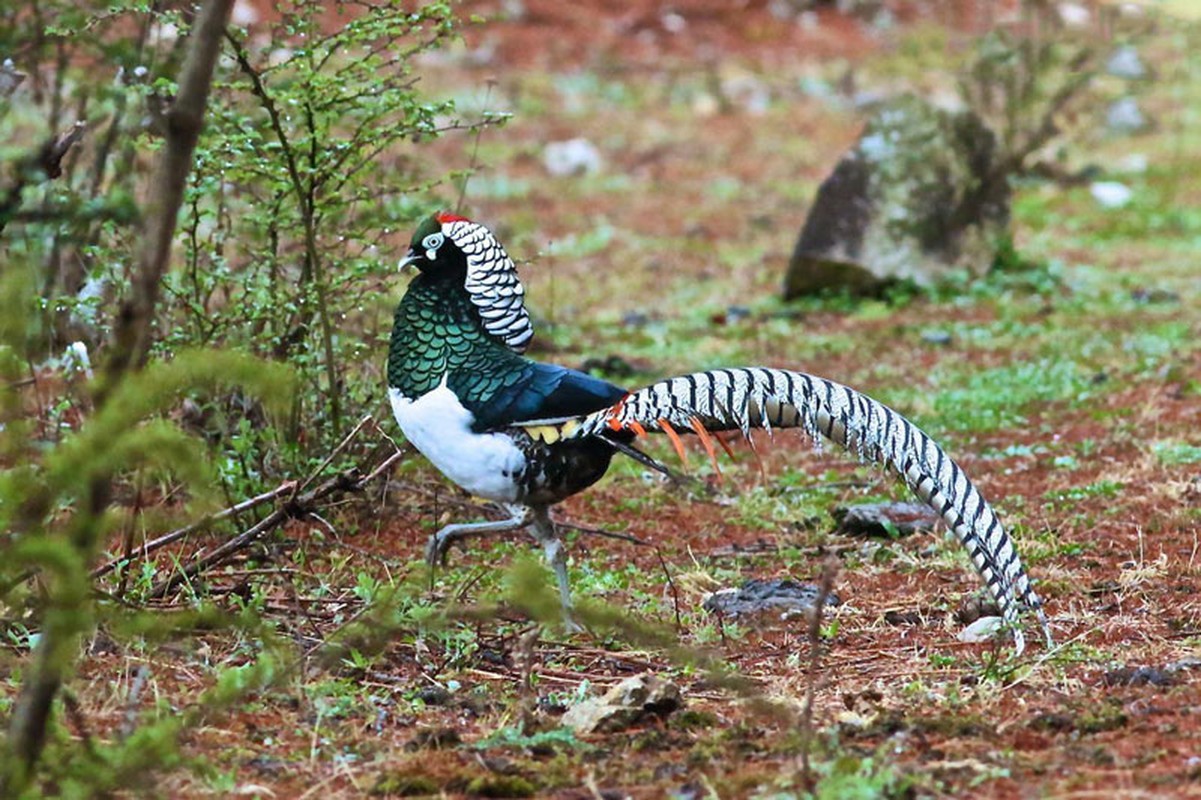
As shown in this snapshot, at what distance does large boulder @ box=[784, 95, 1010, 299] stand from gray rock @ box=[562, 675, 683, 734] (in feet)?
23.4

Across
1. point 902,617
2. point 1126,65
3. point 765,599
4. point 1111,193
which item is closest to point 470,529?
point 765,599

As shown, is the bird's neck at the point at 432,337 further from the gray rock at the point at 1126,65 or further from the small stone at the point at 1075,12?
the small stone at the point at 1075,12

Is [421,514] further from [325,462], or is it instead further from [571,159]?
[571,159]

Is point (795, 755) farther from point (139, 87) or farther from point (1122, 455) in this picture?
point (1122, 455)

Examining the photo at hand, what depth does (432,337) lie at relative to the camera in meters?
5.09

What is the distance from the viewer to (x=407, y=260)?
17.0 feet

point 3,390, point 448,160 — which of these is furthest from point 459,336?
point 448,160

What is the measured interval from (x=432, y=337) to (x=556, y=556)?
29.1 inches

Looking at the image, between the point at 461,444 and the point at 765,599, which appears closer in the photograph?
the point at 461,444

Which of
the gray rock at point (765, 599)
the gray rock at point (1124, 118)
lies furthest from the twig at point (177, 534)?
the gray rock at point (1124, 118)

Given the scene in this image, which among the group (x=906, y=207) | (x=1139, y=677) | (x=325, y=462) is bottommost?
(x=1139, y=677)

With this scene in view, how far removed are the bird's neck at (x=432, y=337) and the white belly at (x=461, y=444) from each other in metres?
0.08

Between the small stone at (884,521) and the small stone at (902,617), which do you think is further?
the small stone at (884,521)

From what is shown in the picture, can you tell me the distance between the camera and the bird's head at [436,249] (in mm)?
5172
